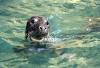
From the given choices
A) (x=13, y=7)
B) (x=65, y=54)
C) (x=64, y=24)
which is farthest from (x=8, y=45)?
(x=13, y=7)

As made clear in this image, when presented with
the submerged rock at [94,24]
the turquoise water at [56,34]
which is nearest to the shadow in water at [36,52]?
the turquoise water at [56,34]

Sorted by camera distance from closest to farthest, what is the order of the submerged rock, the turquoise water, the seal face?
the turquoise water, the seal face, the submerged rock

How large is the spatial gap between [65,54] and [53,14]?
338 centimetres

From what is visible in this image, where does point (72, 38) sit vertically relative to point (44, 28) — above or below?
below

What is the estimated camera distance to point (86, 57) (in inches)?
306

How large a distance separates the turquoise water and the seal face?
375 mm

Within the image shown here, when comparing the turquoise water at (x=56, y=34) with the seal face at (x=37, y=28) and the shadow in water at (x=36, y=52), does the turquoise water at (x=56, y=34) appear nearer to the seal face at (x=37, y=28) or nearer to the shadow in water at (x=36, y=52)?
the shadow in water at (x=36, y=52)

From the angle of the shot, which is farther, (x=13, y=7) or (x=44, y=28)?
(x=13, y=7)

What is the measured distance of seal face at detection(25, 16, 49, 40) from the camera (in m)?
7.86

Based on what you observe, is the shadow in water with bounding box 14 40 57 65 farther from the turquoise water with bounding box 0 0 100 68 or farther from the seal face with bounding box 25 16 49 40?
the seal face with bounding box 25 16 49 40

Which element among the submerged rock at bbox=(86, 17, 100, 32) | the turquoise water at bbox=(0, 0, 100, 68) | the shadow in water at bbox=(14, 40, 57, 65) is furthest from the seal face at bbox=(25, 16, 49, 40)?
the submerged rock at bbox=(86, 17, 100, 32)

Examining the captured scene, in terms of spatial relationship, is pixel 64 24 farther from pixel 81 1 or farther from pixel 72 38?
pixel 81 1

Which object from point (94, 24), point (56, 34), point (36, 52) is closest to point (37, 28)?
point (36, 52)

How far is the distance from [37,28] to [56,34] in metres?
1.56
